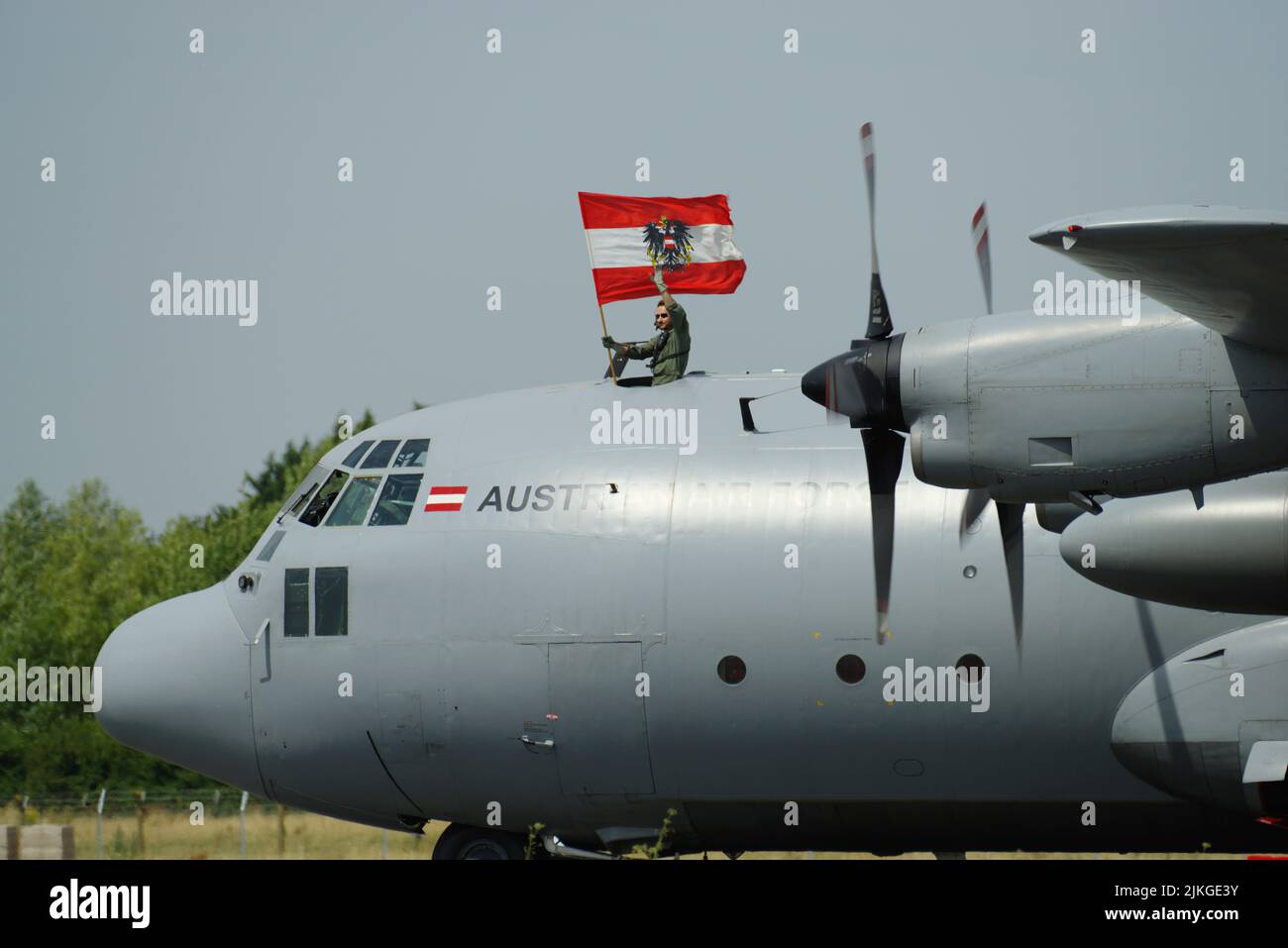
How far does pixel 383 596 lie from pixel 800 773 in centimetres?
404

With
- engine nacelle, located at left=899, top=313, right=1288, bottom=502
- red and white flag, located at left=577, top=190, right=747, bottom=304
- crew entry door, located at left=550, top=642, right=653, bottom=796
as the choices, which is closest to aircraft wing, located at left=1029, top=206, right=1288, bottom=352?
engine nacelle, located at left=899, top=313, right=1288, bottom=502

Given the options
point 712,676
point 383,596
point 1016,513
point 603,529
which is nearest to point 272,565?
point 383,596

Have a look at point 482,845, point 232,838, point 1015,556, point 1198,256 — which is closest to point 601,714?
point 482,845

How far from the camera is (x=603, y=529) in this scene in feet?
46.6

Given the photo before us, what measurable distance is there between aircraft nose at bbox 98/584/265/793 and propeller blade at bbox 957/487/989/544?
21.7 feet

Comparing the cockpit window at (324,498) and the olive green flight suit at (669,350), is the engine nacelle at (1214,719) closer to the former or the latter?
the olive green flight suit at (669,350)

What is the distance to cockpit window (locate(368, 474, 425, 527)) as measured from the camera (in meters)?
14.9

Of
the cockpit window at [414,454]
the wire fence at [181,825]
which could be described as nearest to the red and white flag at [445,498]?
the cockpit window at [414,454]

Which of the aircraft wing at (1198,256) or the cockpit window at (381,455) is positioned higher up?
the aircraft wing at (1198,256)

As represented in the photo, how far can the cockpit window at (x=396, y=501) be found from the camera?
1491cm

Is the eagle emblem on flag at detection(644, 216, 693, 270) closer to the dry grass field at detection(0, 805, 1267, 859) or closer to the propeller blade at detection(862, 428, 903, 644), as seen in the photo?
the propeller blade at detection(862, 428, 903, 644)

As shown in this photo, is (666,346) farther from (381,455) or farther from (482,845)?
Answer: (482,845)

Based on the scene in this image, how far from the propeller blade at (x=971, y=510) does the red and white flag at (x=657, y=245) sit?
13.9 ft

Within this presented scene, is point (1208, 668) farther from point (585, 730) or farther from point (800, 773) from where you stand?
point (585, 730)
